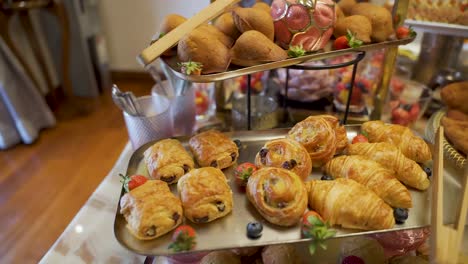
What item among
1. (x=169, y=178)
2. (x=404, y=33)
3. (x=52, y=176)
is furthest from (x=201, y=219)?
(x=52, y=176)

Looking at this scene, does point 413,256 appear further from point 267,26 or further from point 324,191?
point 267,26

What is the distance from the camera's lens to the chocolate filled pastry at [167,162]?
2.62 feet

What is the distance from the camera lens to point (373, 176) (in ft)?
2.52

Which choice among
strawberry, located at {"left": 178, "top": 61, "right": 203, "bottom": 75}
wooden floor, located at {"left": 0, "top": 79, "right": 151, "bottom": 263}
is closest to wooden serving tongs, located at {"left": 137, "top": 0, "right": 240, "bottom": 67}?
strawberry, located at {"left": 178, "top": 61, "right": 203, "bottom": 75}

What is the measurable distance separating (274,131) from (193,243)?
43cm

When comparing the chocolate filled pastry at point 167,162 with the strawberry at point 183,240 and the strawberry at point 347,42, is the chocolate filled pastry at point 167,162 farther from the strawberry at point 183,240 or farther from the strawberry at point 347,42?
the strawberry at point 347,42

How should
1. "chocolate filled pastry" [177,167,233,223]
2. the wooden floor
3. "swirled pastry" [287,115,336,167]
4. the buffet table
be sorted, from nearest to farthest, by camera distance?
"chocolate filled pastry" [177,167,233,223] < "swirled pastry" [287,115,336,167] < the buffet table < the wooden floor

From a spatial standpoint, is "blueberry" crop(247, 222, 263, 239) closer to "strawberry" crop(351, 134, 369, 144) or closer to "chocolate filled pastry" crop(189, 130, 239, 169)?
"chocolate filled pastry" crop(189, 130, 239, 169)

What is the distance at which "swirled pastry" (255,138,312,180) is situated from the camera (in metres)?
0.77

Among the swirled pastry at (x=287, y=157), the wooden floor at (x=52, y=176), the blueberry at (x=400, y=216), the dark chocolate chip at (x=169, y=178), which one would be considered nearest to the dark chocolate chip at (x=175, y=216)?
the dark chocolate chip at (x=169, y=178)

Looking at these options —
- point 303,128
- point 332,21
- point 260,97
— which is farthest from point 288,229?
point 260,97

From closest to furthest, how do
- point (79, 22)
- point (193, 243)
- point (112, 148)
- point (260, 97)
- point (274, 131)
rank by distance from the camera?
point (193, 243)
point (274, 131)
point (260, 97)
point (112, 148)
point (79, 22)

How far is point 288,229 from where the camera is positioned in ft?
2.29

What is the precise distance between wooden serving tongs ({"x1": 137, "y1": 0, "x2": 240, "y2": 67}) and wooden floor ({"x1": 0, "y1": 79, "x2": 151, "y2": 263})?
1095mm
